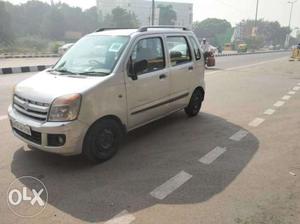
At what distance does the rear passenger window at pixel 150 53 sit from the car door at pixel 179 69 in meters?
0.25

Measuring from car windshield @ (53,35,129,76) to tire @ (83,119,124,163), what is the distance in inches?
28.3

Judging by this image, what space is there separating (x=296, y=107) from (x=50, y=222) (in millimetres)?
6764

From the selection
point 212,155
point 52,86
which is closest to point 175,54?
point 212,155

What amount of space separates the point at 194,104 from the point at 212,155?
2.12m

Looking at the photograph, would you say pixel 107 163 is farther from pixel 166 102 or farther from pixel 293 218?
pixel 293 218

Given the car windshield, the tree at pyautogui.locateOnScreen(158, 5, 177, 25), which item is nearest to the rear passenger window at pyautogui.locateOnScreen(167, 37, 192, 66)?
the car windshield

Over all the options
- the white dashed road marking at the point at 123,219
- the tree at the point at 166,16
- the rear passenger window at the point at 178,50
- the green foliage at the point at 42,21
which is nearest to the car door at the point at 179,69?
the rear passenger window at the point at 178,50

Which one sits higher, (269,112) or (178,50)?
(178,50)

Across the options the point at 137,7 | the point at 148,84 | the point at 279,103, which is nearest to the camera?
the point at 148,84

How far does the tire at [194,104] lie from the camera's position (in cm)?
646

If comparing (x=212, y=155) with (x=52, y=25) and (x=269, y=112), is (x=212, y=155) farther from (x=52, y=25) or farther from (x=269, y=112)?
(x=52, y=25)

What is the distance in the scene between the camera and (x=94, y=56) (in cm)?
461

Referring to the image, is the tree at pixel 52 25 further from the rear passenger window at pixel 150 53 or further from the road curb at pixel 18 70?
the rear passenger window at pixel 150 53

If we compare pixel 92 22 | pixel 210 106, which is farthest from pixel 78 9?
pixel 210 106
